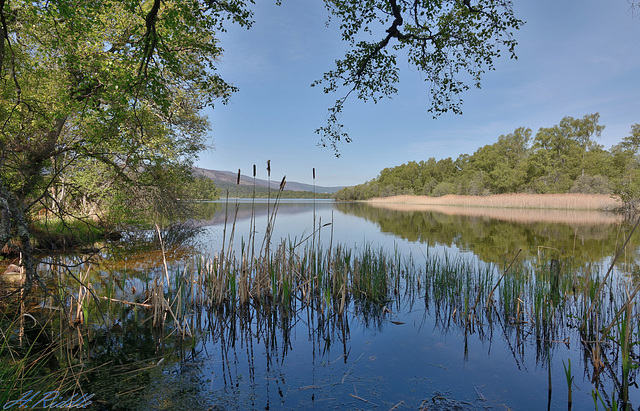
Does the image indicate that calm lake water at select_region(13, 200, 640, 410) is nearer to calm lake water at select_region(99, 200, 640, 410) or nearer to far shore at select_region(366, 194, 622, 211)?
calm lake water at select_region(99, 200, 640, 410)

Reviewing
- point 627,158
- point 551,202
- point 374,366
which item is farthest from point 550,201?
point 374,366

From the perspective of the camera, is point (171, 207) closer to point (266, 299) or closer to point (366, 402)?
point (266, 299)

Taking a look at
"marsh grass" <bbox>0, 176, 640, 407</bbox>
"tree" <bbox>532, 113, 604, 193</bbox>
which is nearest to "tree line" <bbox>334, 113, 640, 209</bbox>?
"tree" <bbox>532, 113, 604, 193</bbox>

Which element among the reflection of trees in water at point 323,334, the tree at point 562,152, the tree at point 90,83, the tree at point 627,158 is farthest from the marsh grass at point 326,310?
the tree at point 562,152

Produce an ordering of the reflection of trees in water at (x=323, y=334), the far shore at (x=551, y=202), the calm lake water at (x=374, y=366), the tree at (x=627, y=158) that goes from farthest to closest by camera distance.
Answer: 1. the tree at (x=627, y=158)
2. the far shore at (x=551, y=202)
3. the reflection of trees in water at (x=323, y=334)
4. the calm lake water at (x=374, y=366)

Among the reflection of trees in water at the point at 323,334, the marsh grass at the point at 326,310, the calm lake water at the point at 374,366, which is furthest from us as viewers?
the marsh grass at the point at 326,310

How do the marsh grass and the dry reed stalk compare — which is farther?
the dry reed stalk

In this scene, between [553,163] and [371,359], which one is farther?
[553,163]

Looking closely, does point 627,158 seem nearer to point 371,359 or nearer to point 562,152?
point 562,152

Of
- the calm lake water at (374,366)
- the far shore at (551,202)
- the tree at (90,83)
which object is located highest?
the tree at (90,83)

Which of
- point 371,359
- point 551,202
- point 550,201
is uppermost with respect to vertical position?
point 550,201

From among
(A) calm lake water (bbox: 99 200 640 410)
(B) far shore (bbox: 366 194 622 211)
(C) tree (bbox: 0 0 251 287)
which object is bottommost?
(A) calm lake water (bbox: 99 200 640 410)

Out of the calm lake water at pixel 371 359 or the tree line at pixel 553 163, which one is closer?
the calm lake water at pixel 371 359

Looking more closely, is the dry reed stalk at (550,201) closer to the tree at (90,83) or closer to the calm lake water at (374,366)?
the calm lake water at (374,366)
